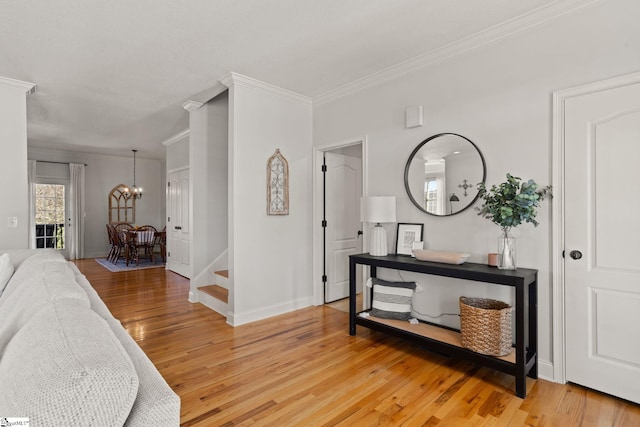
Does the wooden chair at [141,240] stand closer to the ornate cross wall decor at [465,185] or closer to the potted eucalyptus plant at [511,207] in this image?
the ornate cross wall decor at [465,185]

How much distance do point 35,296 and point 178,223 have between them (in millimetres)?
5410

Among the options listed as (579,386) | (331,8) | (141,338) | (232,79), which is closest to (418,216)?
(579,386)

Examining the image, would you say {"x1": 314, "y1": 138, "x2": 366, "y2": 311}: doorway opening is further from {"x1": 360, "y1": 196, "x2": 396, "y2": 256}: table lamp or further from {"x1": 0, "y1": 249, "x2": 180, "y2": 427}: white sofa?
{"x1": 0, "y1": 249, "x2": 180, "y2": 427}: white sofa

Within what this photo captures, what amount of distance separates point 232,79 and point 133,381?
334 centimetres

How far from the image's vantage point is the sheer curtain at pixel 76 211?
7934 mm

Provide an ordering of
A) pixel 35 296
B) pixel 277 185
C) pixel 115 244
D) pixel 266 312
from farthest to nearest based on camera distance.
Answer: pixel 115 244 → pixel 277 185 → pixel 266 312 → pixel 35 296

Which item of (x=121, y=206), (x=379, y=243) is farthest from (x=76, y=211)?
(x=379, y=243)

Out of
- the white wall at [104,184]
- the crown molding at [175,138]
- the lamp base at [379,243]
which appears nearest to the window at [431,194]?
the lamp base at [379,243]

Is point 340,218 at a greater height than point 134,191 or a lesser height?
lesser

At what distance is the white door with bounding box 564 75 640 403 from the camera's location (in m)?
2.11

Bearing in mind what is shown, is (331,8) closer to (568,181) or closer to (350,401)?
(568,181)

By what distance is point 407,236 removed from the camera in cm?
324

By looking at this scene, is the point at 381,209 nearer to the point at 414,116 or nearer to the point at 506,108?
the point at 414,116

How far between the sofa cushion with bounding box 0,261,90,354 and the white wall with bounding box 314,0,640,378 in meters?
2.63
